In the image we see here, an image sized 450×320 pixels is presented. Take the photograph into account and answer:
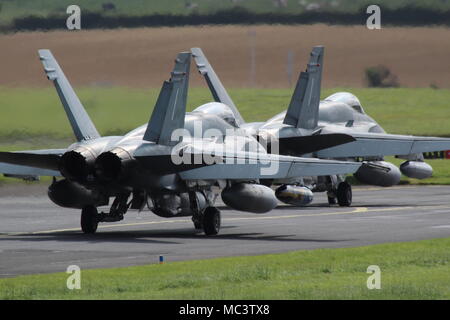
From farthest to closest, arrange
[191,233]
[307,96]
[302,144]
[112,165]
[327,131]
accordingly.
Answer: [327,131]
[307,96]
[302,144]
[191,233]
[112,165]

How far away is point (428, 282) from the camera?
2112 cm

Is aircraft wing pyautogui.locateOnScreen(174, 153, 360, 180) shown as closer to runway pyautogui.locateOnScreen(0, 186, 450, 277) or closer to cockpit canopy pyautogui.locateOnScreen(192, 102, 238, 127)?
runway pyautogui.locateOnScreen(0, 186, 450, 277)

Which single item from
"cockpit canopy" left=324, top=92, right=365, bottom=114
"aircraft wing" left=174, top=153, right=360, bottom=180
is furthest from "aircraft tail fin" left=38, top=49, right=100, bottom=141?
"cockpit canopy" left=324, top=92, right=365, bottom=114

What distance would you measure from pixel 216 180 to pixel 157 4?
55.8 feet

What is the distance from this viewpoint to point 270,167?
30.6m

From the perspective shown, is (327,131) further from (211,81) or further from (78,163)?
(78,163)

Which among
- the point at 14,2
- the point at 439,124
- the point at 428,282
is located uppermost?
the point at 14,2

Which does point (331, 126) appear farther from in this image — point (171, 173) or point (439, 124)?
point (439, 124)

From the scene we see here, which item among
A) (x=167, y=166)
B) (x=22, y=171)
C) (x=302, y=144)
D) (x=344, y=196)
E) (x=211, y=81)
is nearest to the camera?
(x=167, y=166)

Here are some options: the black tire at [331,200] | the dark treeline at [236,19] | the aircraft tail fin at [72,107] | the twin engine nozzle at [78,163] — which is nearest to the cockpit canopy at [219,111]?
the aircraft tail fin at [72,107]

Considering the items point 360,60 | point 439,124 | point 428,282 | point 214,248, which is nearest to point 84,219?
point 214,248

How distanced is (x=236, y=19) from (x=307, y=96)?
28.8 feet

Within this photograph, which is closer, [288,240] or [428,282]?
[428,282]

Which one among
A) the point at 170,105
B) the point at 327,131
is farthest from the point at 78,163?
the point at 327,131
